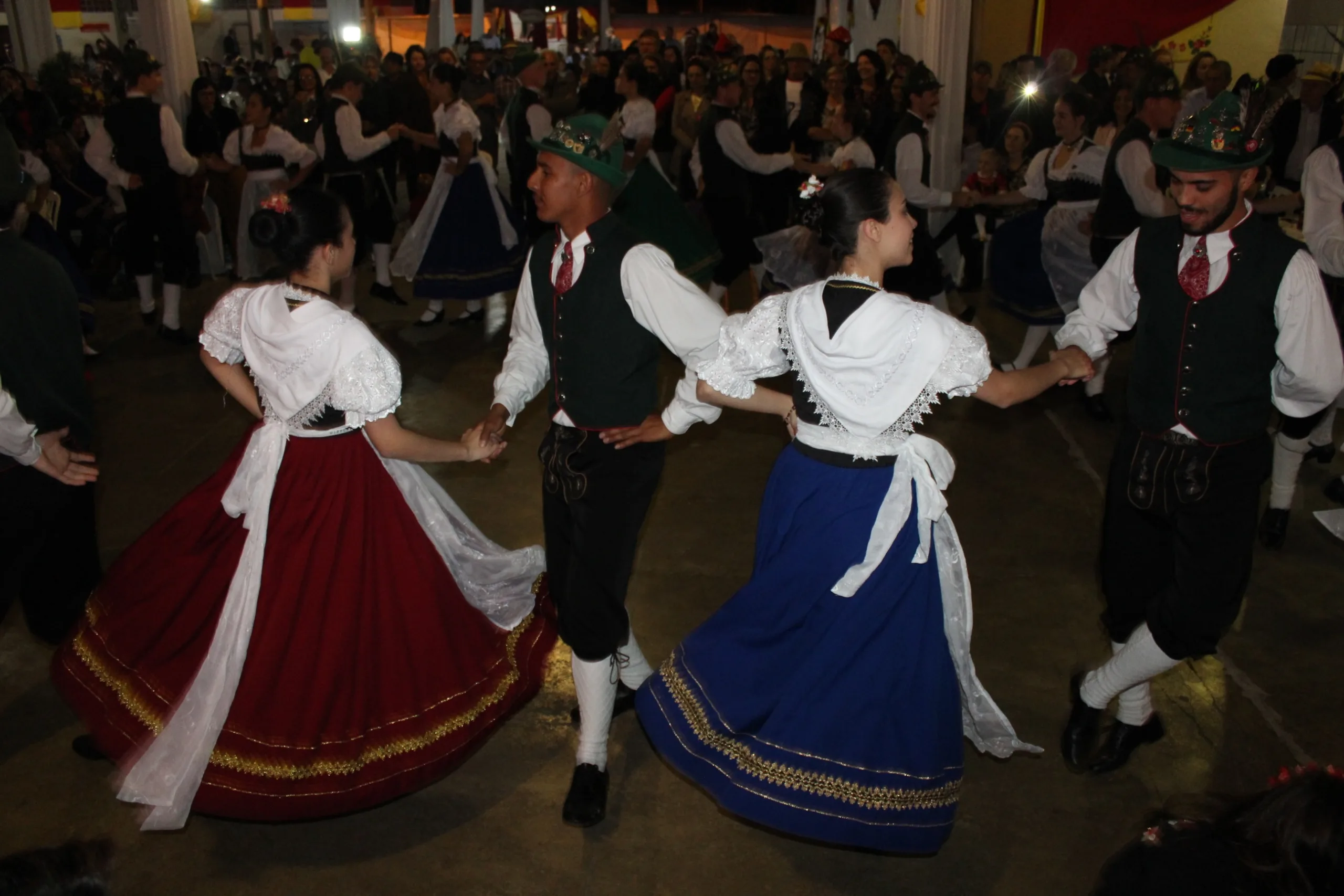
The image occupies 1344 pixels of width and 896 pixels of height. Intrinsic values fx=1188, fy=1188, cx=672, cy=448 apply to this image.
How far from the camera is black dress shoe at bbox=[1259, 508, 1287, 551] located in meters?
4.50

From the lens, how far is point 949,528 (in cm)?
273

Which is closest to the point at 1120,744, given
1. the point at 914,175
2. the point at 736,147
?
the point at 914,175

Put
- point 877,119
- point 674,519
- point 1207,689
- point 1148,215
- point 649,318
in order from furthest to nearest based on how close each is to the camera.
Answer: point 877,119 < point 1148,215 < point 674,519 < point 1207,689 < point 649,318

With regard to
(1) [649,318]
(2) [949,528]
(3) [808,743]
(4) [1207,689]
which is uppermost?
(1) [649,318]

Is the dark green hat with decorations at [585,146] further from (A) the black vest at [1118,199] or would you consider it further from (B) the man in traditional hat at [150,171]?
(B) the man in traditional hat at [150,171]

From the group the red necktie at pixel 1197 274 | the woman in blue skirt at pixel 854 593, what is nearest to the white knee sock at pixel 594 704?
the woman in blue skirt at pixel 854 593

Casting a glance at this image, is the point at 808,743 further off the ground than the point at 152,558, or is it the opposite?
the point at 152,558

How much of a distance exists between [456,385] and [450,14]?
42.3ft

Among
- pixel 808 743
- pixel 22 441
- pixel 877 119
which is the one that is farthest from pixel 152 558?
pixel 877 119

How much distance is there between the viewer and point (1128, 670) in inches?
121

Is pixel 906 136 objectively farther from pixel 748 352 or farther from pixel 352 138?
pixel 748 352

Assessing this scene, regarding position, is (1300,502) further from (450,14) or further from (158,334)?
(450,14)

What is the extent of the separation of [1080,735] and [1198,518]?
28.7 inches

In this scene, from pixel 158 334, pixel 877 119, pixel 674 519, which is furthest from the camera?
pixel 877 119
